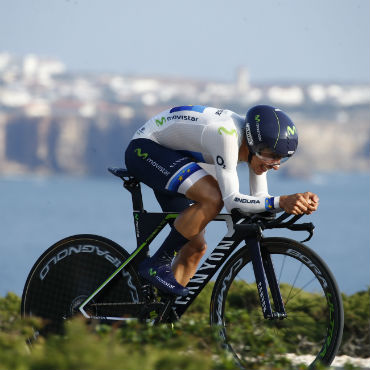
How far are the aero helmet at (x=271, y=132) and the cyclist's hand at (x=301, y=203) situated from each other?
0.38m

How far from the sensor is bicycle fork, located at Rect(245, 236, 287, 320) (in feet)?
17.7

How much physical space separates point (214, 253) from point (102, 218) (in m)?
119

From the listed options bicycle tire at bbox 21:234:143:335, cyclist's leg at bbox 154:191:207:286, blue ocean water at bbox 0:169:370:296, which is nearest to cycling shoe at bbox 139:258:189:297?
cyclist's leg at bbox 154:191:207:286

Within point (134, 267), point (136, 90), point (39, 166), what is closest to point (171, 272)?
point (134, 267)

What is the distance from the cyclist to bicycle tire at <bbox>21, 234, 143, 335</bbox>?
1.22 feet

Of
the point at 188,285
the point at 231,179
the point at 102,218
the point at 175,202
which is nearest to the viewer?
the point at 231,179

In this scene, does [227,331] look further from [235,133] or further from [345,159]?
[345,159]

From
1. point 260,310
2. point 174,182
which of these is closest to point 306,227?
point 260,310

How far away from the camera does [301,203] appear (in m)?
5.10

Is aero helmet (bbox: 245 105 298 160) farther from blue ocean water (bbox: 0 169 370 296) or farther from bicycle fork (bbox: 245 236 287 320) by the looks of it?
blue ocean water (bbox: 0 169 370 296)

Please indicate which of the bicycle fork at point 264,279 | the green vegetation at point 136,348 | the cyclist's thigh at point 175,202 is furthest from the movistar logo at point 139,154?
the green vegetation at point 136,348

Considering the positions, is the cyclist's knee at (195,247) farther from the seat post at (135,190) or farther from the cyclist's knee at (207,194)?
the seat post at (135,190)

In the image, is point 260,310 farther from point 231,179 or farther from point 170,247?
point 231,179

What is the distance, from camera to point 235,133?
17.7 ft
